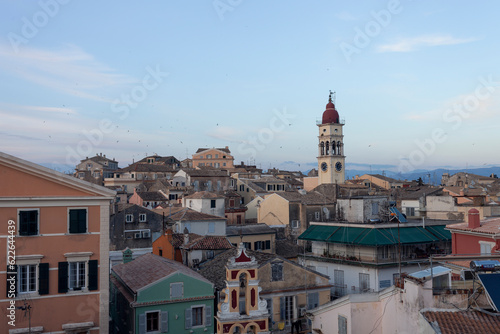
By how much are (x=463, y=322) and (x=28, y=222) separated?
57.0ft

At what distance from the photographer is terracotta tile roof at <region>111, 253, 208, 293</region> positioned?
84.9 ft

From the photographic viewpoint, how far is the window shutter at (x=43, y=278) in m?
22.3

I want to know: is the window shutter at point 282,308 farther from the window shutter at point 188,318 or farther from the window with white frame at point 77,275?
the window with white frame at point 77,275

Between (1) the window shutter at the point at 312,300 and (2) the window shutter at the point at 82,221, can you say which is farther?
(1) the window shutter at the point at 312,300

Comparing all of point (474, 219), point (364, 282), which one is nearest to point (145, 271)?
point (364, 282)

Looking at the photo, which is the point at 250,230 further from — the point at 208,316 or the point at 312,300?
the point at 208,316

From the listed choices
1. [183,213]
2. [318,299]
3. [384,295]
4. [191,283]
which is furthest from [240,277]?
[183,213]

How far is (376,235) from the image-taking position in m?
36.3

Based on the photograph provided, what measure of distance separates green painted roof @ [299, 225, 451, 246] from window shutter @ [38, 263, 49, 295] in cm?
2126

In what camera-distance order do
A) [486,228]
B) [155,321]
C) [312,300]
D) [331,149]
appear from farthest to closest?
[331,149]
[312,300]
[486,228]
[155,321]

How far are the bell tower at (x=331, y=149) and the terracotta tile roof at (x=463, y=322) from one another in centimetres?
6482

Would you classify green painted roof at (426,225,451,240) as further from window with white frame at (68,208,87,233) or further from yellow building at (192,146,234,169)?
yellow building at (192,146,234,169)

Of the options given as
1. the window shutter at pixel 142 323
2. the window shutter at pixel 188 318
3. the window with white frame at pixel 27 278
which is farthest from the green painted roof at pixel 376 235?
the window with white frame at pixel 27 278

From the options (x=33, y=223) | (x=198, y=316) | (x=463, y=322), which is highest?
(x=33, y=223)
